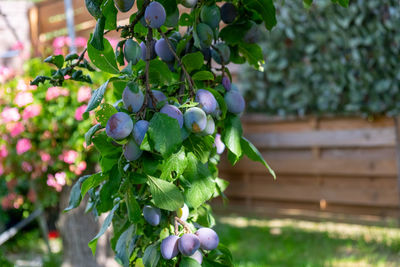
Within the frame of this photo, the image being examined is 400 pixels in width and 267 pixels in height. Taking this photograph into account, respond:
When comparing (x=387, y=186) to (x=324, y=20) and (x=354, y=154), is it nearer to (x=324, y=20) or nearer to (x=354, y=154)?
(x=354, y=154)

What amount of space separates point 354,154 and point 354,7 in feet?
3.70

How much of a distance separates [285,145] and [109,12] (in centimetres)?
337

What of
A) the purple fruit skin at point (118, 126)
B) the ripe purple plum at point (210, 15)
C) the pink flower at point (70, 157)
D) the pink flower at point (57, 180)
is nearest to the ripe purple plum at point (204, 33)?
the ripe purple plum at point (210, 15)

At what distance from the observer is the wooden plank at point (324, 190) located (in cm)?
334

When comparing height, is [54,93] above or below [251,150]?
below

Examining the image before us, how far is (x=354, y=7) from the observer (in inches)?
125

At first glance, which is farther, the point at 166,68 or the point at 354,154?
the point at 354,154

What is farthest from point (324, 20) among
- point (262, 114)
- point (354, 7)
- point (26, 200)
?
point (26, 200)

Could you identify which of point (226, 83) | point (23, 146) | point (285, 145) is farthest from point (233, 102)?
point (285, 145)

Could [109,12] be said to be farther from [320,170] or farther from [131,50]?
[320,170]

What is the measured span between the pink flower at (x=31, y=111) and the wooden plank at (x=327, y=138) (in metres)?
2.26

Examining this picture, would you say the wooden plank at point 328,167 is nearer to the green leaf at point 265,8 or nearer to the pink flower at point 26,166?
the pink flower at point 26,166

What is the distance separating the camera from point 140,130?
595 mm

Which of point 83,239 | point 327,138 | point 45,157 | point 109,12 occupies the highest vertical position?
point 109,12
